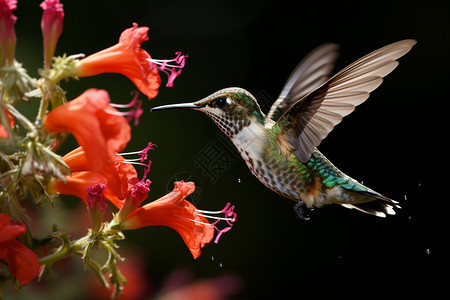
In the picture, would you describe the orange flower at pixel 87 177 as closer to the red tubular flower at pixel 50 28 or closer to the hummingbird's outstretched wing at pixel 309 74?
the red tubular flower at pixel 50 28

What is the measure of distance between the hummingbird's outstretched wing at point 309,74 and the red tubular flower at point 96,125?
0.81 meters

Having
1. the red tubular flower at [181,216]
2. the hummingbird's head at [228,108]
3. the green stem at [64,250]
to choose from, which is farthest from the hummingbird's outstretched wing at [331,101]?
the green stem at [64,250]

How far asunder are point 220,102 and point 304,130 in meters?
0.23

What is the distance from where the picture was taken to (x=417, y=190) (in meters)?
3.01

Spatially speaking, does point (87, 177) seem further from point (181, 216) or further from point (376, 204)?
point (376, 204)

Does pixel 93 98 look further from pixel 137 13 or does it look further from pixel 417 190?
pixel 137 13

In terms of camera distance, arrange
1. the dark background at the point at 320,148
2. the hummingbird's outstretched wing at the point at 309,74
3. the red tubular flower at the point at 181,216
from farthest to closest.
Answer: the dark background at the point at 320,148 → the hummingbird's outstretched wing at the point at 309,74 → the red tubular flower at the point at 181,216

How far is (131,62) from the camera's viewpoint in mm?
1163

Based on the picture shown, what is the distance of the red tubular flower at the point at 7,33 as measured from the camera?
97cm

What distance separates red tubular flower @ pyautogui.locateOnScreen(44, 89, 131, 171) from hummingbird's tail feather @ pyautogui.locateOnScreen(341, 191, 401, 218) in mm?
830

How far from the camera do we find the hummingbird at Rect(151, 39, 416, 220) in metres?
1.40

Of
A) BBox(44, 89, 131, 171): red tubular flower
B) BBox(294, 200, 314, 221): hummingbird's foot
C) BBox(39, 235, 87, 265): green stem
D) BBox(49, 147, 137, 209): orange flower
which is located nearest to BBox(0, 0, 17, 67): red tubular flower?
BBox(44, 89, 131, 171): red tubular flower

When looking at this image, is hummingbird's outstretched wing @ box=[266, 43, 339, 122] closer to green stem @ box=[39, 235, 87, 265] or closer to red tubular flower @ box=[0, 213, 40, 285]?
green stem @ box=[39, 235, 87, 265]

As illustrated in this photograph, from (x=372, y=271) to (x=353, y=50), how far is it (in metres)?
1.36
